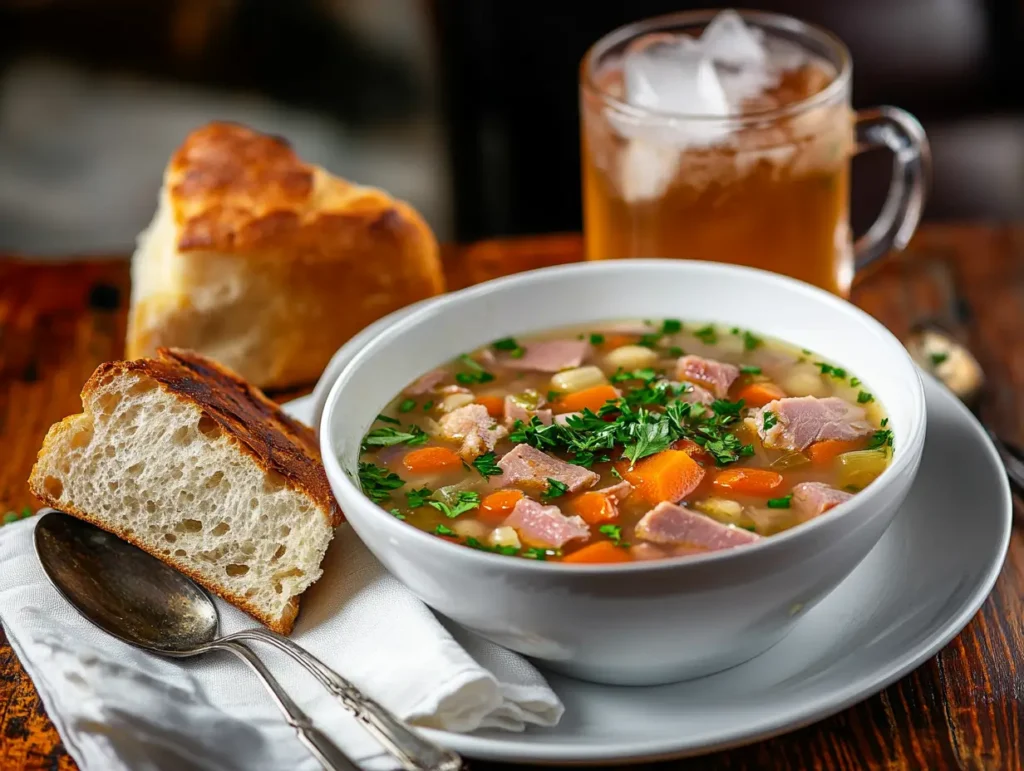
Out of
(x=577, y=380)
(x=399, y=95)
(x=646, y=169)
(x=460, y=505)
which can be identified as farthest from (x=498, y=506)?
(x=399, y=95)

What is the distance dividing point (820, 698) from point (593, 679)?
1.23 ft

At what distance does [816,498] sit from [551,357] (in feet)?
2.56

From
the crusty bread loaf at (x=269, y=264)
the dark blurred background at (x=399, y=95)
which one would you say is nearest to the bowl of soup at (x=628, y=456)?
the crusty bread loaf at (x=269, y=264)

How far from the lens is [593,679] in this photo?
2037mm

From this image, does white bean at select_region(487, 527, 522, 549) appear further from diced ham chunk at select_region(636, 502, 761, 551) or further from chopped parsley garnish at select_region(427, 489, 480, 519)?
diced ham chunk at select_region(636, 502, 761, 551)

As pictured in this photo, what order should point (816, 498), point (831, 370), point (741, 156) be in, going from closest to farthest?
point (816, 498) → point (831, 370) → point (741, 156)

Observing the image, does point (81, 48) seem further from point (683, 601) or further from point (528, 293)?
point (683, 601)

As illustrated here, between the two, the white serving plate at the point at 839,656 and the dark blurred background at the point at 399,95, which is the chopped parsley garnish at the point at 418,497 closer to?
the white serving plate at the point at 839,656

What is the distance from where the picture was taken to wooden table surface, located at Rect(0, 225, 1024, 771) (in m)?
2.00

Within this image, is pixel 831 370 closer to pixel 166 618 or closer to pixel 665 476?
pixel 665 476

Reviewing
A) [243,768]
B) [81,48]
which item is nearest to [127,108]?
[81,48]

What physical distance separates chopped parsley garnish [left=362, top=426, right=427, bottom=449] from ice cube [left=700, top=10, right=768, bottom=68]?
1413 millimetres

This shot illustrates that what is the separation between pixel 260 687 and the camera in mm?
2062

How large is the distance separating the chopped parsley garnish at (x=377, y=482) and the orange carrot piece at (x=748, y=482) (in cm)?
60
